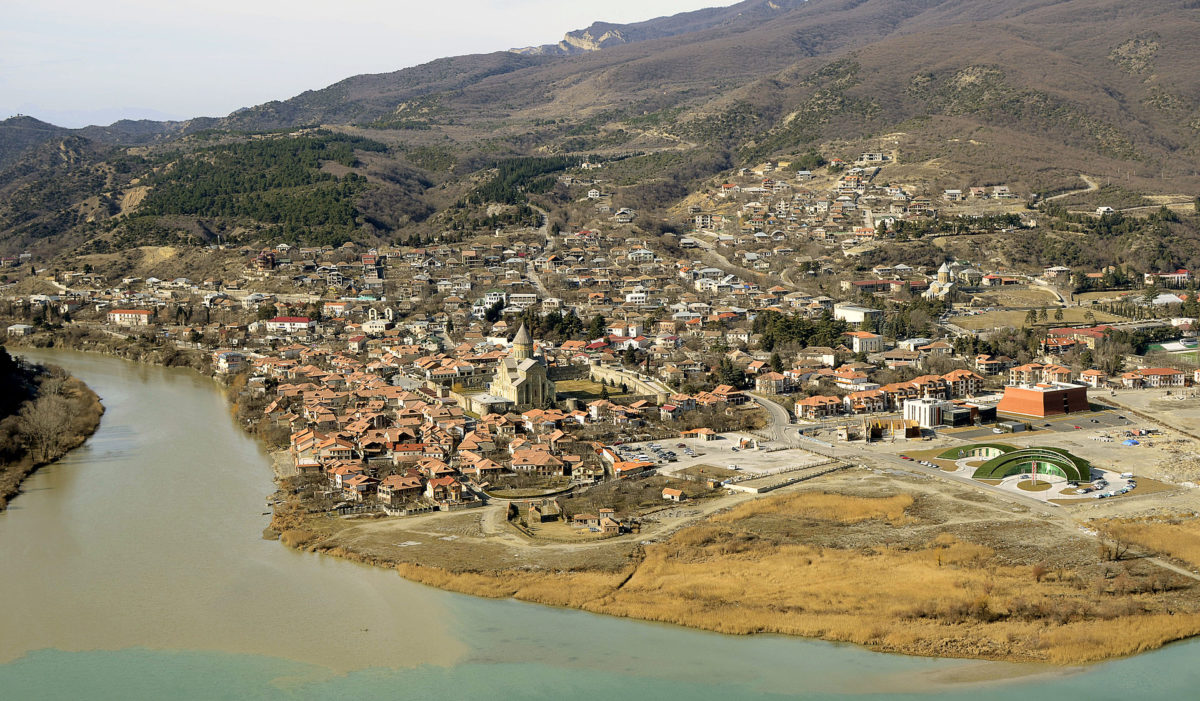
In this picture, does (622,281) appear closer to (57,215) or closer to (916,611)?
(916,611)

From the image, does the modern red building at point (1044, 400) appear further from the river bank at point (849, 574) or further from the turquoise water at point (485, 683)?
the turquoise water at point (485, 683)

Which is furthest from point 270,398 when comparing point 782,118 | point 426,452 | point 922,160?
point 782,118

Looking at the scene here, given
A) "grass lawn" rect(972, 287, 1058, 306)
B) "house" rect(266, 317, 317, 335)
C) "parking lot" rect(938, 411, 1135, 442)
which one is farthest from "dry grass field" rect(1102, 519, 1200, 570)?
"house" rect(266, 317, 317, 335)

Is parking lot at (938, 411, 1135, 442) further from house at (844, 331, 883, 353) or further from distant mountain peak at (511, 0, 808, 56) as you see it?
distant mountain peak at (511, 0, 808, 56)

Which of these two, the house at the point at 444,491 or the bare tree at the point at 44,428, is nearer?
the house at the point at 444,491

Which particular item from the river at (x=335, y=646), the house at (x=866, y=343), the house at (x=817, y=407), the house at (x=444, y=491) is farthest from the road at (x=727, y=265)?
the river at (x=335, y=646)
